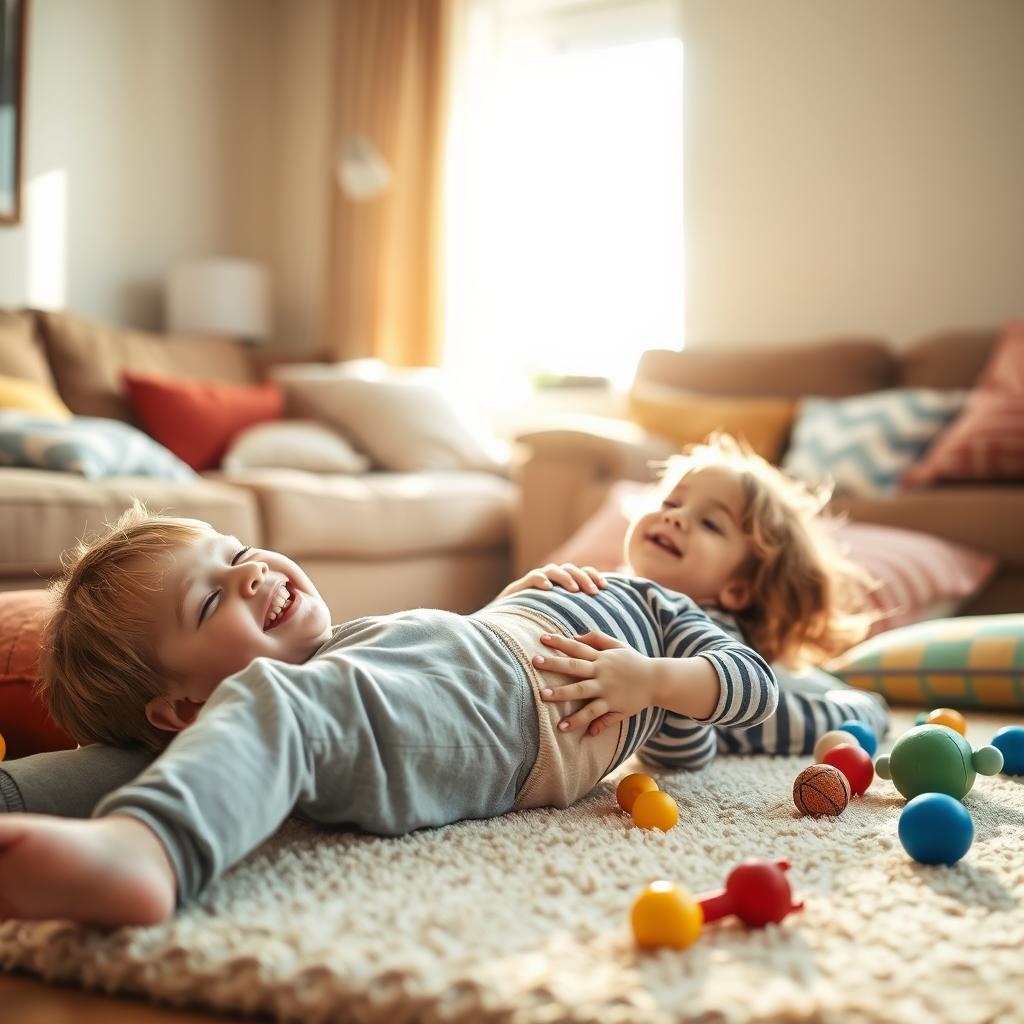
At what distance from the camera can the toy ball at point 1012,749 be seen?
59.4 inches

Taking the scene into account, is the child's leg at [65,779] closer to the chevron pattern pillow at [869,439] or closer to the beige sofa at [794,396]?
the beige sofa at [794,396]

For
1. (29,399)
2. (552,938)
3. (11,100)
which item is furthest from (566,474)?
(11,100)

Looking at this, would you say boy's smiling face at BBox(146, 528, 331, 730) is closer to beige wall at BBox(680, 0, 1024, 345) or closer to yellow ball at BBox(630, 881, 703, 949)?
yellow ball at BBox(630, 881, 703, 949)

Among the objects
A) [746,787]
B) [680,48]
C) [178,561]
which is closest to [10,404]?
[178,561]

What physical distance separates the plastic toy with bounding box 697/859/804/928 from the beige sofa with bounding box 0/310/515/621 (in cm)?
150

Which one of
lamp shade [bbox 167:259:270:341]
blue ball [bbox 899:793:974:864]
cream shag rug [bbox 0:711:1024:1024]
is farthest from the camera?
lamp shade [bbox 167:259:270:341]

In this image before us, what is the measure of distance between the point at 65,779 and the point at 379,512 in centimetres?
191

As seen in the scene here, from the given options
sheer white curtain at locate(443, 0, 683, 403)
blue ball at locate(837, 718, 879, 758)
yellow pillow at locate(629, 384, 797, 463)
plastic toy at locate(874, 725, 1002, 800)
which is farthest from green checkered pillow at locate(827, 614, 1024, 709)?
sheer white curtain at locate(443, 0, 683, 403)

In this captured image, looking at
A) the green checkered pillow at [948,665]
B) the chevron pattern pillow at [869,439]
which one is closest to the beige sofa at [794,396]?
the chevron pattern pillow at [869,439]

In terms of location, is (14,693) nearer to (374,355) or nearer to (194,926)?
(194,926)

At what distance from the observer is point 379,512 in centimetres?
301

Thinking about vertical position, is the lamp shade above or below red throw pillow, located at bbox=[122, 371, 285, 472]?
above

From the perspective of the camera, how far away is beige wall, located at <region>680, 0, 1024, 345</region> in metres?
3.83

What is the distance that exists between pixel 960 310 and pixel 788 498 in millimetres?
2518
